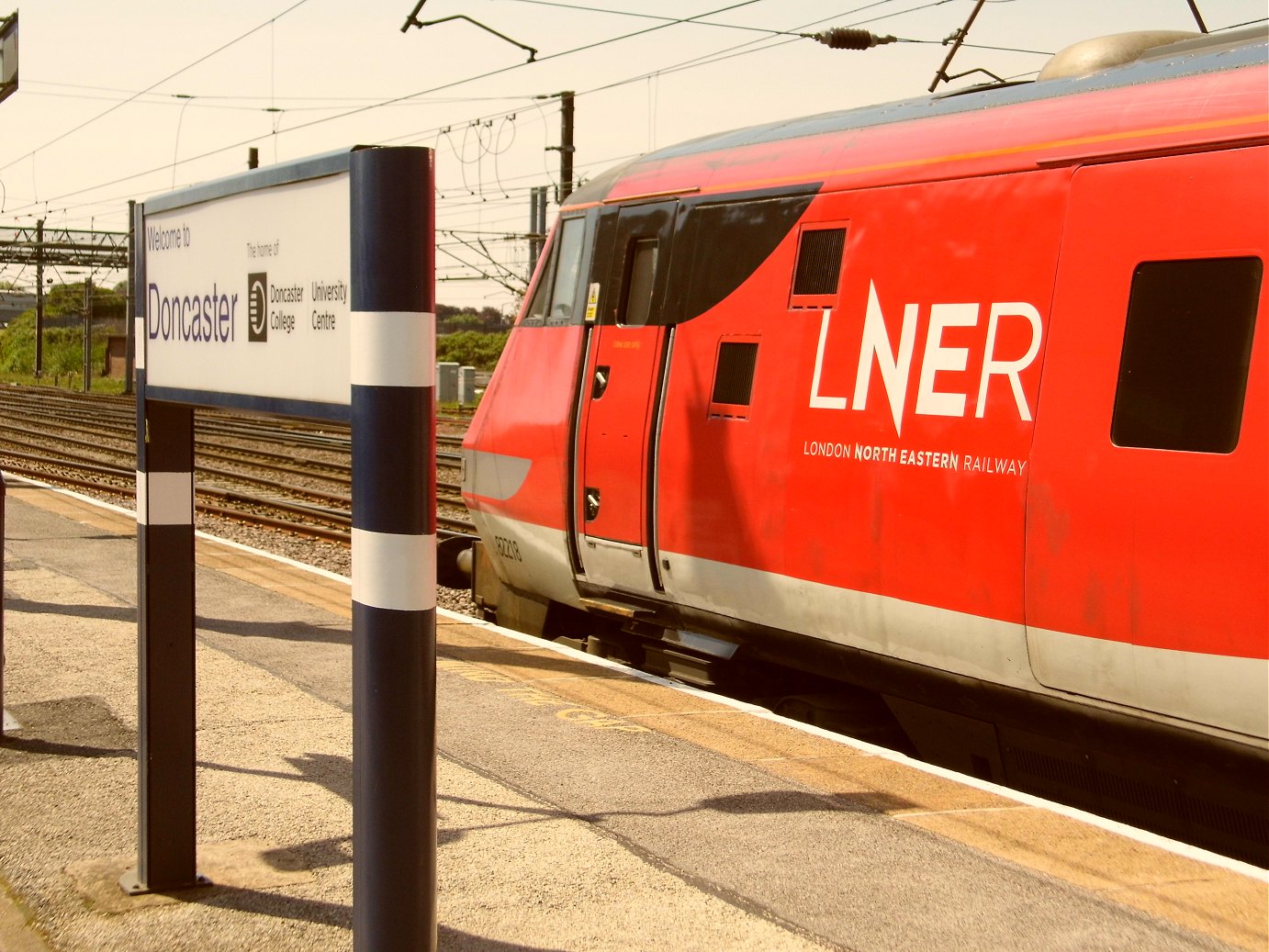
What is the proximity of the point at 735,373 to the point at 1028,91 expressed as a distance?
6.23 ft

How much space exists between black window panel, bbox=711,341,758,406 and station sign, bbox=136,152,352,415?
3243mm

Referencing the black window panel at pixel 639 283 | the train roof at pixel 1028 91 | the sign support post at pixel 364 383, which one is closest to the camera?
the sign support post at pixel 364 383

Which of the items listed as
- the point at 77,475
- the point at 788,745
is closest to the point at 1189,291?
the point at 788,745

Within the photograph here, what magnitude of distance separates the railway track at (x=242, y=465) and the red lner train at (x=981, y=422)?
2948mm

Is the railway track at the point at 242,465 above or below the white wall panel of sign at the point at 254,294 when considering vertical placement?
below

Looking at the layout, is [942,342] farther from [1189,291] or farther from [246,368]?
[246,368]

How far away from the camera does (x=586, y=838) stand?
4.46 m

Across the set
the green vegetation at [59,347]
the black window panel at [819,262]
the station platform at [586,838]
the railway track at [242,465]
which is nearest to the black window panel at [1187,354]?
the station platform at [586,838]

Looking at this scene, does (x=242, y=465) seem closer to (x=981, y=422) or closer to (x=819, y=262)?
(x=819, y=262)

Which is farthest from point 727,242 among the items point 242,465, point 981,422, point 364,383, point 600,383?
point 242,465

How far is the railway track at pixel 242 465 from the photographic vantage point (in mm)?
16344

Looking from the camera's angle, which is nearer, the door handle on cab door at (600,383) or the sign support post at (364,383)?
the sign support post at (364,383)

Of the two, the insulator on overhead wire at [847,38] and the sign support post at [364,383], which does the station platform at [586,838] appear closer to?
the sign support post at [364,383]

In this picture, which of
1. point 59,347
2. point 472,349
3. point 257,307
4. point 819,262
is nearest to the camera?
point 257,307
